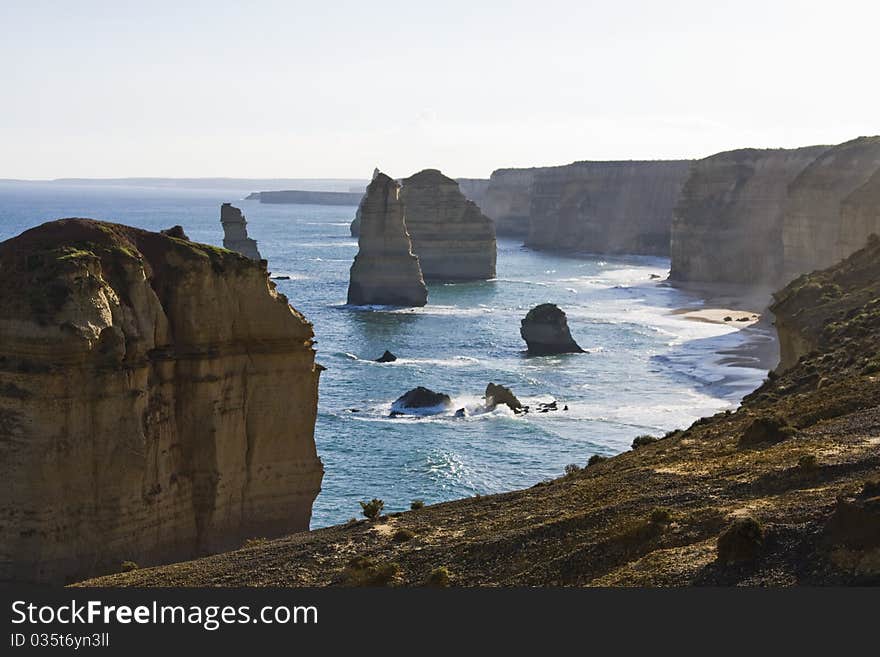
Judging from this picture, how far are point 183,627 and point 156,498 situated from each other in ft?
41.5

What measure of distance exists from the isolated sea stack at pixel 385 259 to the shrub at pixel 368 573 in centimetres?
9171

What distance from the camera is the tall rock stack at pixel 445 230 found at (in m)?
144

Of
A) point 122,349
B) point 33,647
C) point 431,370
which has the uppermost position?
point 122,349

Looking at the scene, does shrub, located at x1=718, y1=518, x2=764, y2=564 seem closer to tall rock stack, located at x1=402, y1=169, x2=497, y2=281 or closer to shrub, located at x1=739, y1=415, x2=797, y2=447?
shrub, located at x1=739, y1=415, x2=797, y2=447

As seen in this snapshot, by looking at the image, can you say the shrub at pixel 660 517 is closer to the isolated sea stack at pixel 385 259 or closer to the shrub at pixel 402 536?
the shrub at pixel 402 536

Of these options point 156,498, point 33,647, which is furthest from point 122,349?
point 33,647

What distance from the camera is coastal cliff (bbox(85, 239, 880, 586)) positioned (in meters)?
17.8

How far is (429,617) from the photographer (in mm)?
15547

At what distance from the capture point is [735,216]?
480 ft

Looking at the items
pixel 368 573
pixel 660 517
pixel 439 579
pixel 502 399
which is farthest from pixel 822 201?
pixel 439 579

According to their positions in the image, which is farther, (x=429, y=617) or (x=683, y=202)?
(x=683, y=202)

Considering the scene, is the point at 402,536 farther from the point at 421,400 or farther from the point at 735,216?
the point at 735,216

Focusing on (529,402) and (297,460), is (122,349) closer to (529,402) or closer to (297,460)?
(297,460)

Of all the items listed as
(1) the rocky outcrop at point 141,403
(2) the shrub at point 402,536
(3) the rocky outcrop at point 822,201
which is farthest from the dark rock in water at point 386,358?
(2) the shrub at point 402,536
